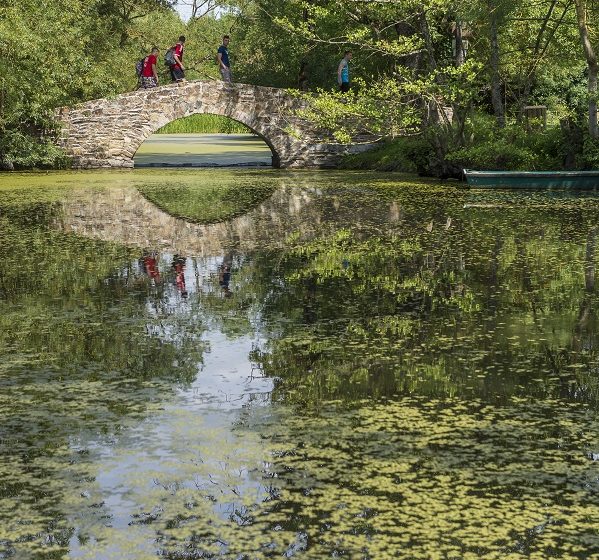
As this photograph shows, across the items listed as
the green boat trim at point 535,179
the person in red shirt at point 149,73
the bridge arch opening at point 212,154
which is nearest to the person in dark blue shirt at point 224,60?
the bridge arch opening at point 212,154

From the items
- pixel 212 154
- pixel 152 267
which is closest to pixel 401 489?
pixel 152 267

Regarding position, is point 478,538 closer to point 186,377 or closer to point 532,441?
point 532,441

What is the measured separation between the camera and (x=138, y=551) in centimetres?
375

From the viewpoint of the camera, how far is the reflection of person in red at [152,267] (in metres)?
9.92

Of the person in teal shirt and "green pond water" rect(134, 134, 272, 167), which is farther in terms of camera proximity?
"green pond water" rect(134, 134, 272, 167)

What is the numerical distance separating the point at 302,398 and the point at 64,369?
4.77 feet

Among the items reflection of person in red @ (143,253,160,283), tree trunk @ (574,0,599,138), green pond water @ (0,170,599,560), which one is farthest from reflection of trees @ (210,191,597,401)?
tree trunk @ (574,0,599,138)

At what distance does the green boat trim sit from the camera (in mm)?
18547

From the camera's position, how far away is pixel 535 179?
1880 centimetres

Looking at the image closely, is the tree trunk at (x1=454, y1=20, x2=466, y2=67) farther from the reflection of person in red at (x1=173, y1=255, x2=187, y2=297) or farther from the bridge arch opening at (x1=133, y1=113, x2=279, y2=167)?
the reflection of person in red at (x1=173, y1=255, x2=187, y2=297)

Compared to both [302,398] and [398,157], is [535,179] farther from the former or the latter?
[302,398]

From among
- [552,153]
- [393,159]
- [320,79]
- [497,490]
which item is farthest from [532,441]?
[320,79]

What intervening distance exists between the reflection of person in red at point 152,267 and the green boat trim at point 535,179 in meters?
8.95

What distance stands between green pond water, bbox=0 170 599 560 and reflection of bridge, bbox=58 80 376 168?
53.8ft
